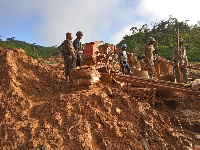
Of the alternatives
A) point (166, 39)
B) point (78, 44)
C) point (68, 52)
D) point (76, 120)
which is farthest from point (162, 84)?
point (166, 39)

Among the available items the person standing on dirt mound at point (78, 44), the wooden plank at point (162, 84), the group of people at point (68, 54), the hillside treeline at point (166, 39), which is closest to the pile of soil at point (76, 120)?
the wooden plank at point (162, 84)

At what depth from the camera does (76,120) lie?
12.0ft

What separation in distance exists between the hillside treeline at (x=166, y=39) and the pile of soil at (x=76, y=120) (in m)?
21.1

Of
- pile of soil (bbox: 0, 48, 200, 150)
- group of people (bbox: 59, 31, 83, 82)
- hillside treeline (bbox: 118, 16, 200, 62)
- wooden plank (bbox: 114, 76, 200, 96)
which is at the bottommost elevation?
pile of soil (bbox: 0, 48, 200, 150)

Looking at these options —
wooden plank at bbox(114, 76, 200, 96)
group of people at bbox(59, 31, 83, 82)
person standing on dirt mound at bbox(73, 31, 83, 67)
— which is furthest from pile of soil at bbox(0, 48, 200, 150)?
person standing on dirt mound at bbox(73, 31, 83, 67)

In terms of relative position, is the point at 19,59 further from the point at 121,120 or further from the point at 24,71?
the point at 121,120

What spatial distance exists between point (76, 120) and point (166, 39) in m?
29.0

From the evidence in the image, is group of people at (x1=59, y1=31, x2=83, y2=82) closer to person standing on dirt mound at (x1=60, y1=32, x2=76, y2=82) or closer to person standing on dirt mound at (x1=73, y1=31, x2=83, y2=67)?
person standing on dirt mound at (x1=60, y1=32, x2=76, y2=82)

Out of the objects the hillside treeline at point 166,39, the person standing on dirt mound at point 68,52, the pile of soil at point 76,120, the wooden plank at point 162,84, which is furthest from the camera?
the hillside treeline at point 166,39

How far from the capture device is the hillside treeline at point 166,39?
24.8m

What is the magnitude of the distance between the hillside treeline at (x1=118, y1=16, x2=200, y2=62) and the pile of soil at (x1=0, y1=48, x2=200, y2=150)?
69.1 ft

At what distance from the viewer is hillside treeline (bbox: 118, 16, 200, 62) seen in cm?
2479

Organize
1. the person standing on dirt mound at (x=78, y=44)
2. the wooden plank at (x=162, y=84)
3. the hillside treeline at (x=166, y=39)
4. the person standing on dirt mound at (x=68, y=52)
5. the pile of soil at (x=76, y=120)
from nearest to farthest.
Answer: the pile of soil at (x=76, y=120) → the wooden plank at (x=162, y=84) → the person standing on dirt mound at (x=68, y=52) → the person standing on dirt mound at (x=78, y=44) → the hillside treeline at (x=166, y=39)

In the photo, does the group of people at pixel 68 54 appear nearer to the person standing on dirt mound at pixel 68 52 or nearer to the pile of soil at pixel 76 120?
the person standing on dirt mound at pixel 68 52
